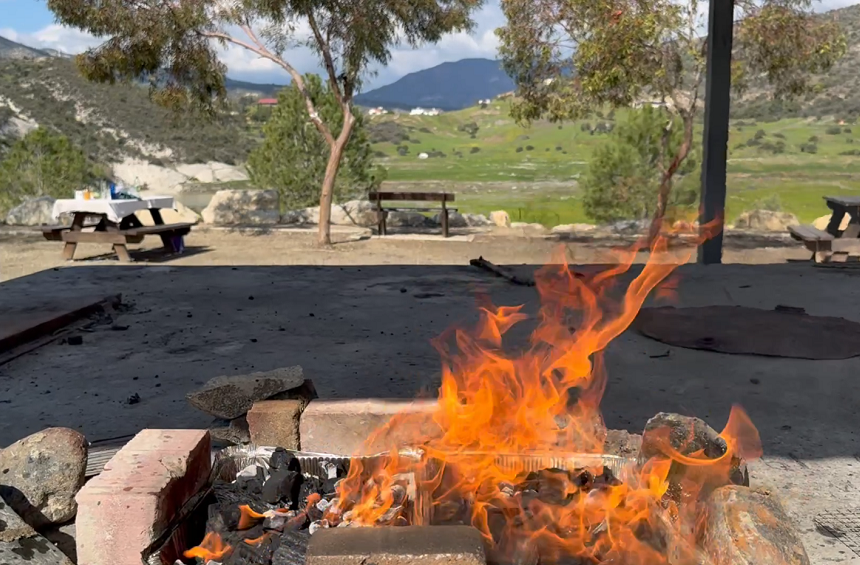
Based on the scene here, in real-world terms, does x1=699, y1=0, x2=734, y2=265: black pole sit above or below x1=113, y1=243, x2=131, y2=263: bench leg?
above

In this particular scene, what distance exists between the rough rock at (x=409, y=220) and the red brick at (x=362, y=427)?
12.4 metres

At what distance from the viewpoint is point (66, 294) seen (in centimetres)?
739

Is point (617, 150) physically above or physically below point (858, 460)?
above

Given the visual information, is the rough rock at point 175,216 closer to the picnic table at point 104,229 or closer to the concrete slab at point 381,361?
the picnic table at point 104,229

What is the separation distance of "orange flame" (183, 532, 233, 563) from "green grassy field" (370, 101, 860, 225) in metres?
12.7

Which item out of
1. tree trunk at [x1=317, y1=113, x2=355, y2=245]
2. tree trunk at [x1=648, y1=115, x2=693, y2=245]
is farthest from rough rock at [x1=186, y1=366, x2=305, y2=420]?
tree trunk at [x1=648, y1=115, x2=693, y2=245]

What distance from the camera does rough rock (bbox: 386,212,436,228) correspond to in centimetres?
1522

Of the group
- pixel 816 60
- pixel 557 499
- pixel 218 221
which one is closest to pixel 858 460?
pixel 557 499

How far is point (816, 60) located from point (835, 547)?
34.6 feet

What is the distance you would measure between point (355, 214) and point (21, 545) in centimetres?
1367

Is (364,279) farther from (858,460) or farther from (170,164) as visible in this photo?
(170,164)

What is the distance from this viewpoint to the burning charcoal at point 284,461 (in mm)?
2688

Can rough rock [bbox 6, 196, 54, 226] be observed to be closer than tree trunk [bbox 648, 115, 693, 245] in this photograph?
No

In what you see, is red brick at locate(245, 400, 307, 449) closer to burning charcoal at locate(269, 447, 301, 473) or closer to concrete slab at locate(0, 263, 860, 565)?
burning charcoal at locate(269, 447, 301, 473)
